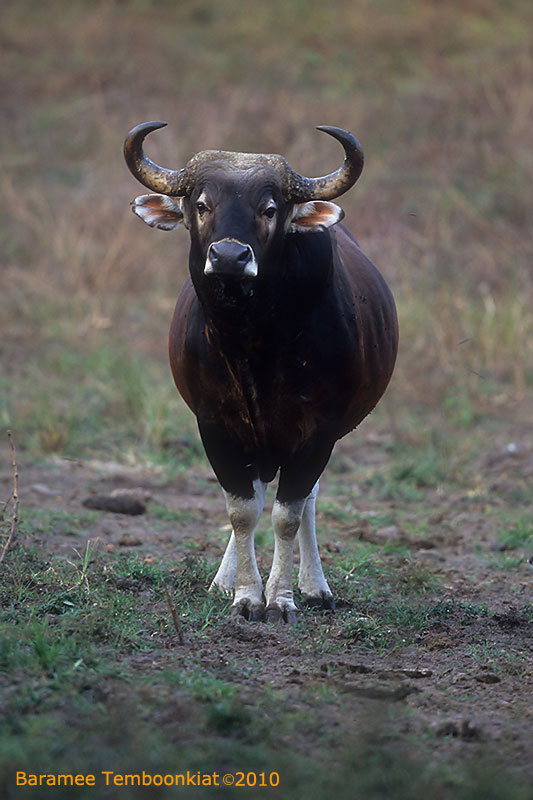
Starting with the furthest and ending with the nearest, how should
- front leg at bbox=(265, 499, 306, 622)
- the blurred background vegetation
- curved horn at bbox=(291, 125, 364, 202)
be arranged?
the blurred background vegetation < front leg at bbox=(265, 499, 306, 622) < curved horn at bbox=(291, 125, 364, 202)

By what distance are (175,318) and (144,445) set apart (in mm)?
3336

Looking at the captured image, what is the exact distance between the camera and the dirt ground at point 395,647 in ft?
12.0

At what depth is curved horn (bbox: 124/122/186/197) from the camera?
4.72 metres

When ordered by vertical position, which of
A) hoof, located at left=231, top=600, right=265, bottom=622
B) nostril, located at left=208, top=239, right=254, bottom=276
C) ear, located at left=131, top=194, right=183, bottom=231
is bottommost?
A: hoof, located at left=231, top=600, right=265, bottom=622

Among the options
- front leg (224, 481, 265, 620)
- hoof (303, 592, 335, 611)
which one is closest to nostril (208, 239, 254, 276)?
front leg (224, 481, 265, 620)

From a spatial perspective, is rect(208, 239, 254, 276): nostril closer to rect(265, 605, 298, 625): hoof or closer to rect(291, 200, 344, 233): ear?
rect(291, 200, 344, 233): ear

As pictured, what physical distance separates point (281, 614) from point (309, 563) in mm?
495

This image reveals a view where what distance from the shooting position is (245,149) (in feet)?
54.4

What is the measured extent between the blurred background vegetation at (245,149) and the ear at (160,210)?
3.80 meters

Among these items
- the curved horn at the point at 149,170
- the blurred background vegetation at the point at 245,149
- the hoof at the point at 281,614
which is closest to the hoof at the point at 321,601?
the hoof at the point at 281,614

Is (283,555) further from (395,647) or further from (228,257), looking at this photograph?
(228,257)

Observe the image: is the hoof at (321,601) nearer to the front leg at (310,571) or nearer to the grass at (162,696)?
the front leg at (310,571)

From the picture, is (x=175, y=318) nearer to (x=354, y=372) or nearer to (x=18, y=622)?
(x=354, y=372)

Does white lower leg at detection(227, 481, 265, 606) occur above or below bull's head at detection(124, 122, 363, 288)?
below
